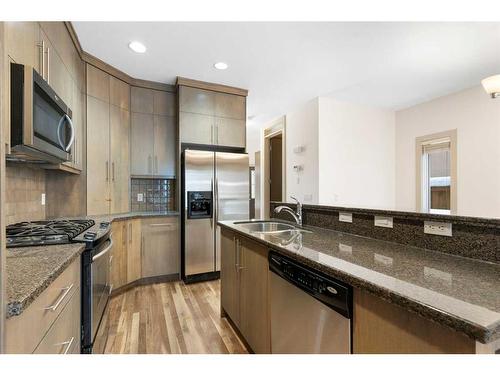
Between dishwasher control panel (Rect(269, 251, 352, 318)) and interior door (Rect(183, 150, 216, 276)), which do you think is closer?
dishwasher control panel (Rect(269, 251, 352, 318))

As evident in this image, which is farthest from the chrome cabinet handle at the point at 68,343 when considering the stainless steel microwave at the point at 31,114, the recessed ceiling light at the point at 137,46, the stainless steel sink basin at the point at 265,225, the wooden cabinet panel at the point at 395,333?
the recessed ceiling light at the point at 137,46

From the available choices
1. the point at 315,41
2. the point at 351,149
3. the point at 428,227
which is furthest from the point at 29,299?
the point at 351,149

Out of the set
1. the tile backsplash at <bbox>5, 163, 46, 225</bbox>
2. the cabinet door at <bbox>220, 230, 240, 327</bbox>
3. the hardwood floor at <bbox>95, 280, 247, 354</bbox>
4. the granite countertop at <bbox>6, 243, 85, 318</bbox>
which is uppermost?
the tile backsplash at <bbox>5, 163, 46, 225</bbox>

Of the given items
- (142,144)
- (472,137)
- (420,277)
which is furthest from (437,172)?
(142,144)

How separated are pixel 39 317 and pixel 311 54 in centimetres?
302

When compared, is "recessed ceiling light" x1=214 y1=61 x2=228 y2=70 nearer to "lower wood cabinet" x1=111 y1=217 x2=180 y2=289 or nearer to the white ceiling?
the white ceiling

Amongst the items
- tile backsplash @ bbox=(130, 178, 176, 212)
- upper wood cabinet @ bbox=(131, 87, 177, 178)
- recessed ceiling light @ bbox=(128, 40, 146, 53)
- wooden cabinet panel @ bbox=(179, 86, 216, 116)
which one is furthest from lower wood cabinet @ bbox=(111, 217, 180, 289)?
recessed ceiling light @ bbox=(128, 40, 146, 53)

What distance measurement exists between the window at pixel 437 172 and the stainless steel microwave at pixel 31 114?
4534mm

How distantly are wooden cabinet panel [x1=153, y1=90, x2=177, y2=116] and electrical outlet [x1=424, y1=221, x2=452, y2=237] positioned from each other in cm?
331

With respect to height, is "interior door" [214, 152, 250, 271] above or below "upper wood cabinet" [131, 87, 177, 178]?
below

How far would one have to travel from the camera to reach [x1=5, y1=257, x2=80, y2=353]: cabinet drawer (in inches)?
28.4

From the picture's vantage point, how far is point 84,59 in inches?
110

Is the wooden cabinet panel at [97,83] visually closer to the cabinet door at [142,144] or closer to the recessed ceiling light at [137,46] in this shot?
the cabinet door at [142,144]

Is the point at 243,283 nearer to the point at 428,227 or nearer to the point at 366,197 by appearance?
the point at 428,227
